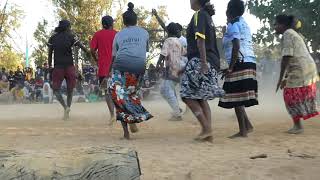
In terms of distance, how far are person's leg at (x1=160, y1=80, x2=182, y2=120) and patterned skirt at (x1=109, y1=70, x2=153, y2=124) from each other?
2.47 meters

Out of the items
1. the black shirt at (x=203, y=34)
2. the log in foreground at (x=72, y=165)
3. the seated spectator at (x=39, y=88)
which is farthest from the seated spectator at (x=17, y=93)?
the log in foreground at (x=72, y=165)

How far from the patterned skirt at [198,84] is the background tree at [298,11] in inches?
470

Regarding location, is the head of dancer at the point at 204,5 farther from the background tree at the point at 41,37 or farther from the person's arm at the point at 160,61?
the background tree at the point at 41,37

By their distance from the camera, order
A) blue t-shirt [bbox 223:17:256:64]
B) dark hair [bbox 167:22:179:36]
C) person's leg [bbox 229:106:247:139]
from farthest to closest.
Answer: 1. dark hair [bbox 167:22:179:36]
2. person's leg [bbox 229:106:247:139]
3. blue t-shirt [bbox 223:17:256:64]

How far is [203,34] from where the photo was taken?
220 inches

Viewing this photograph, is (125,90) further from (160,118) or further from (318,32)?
(318,32)

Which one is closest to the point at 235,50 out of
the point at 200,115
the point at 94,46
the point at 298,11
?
the point at 200,115

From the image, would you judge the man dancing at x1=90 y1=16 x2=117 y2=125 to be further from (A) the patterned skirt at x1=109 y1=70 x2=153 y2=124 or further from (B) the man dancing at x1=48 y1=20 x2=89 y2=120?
(A) the patterned skirt at x1=109 y1=70 x2=153 y2=124

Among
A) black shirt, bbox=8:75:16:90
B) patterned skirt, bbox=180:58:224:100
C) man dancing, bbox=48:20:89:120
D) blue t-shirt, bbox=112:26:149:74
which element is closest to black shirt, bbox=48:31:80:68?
man dancing, bbox=48:20:89:120

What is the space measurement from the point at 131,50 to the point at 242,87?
139cm

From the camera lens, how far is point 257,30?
19719 millimetres

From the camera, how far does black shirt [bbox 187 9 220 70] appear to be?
563 cm

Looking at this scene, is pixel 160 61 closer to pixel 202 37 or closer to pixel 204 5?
pixel 204 5

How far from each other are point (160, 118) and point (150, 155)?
4377 mm
